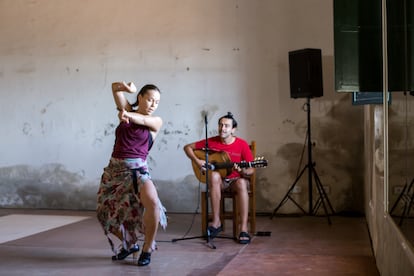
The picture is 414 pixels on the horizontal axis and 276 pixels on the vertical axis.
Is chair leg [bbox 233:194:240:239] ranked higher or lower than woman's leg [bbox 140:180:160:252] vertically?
lower

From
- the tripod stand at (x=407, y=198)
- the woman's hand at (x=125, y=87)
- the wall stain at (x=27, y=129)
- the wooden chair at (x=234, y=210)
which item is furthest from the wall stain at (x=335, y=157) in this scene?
the tripod stand at (x=407, y=198)

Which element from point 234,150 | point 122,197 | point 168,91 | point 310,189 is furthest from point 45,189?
point 122,197

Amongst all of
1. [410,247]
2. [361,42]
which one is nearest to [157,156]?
[361,42]

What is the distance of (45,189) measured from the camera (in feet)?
23.9

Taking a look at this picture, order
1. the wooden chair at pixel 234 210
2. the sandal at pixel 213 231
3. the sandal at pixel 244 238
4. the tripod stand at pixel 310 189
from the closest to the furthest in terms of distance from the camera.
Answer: the sandal at pixel 244 238
the sandal at pixel 213 231
the wooden chair at pixel 234 210
the tripod stand at pixel 310 189

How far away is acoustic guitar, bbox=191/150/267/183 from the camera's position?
4.94 m

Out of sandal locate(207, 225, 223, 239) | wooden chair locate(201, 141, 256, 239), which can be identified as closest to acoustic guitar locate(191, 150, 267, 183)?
wooden chair locate(201, 141, 256, 239)

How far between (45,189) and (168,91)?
205cm

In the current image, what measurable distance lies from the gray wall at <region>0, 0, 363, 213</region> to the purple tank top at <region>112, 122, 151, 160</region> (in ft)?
8.89

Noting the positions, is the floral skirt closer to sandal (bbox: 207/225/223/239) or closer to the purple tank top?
the purple tank top

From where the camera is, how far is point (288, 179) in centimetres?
652

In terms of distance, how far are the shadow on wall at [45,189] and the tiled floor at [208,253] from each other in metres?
1.39

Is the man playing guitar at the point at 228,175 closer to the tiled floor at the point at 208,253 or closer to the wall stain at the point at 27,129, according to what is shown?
the tiled floor at the point at 208,253

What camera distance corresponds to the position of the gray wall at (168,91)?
6.43 m
